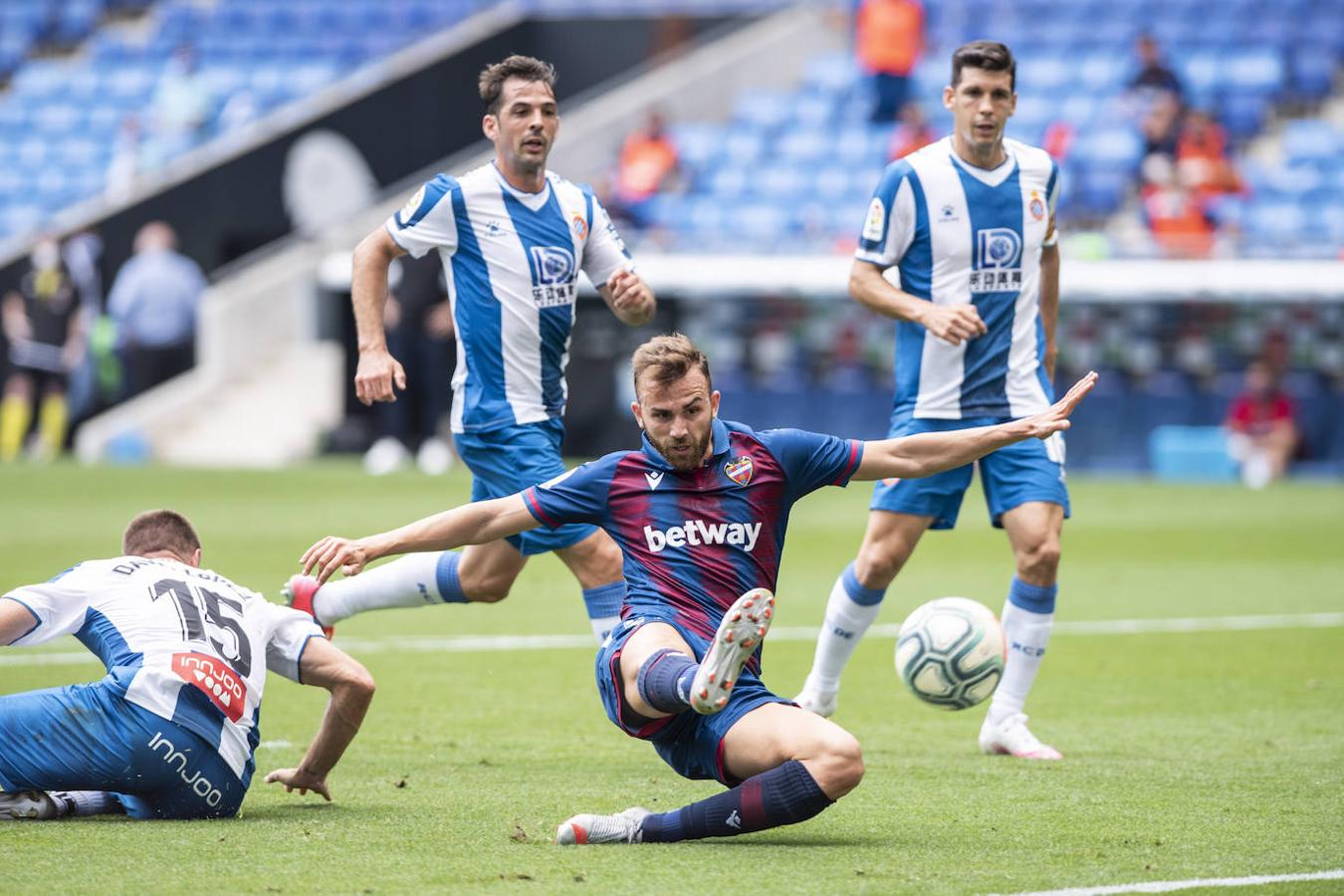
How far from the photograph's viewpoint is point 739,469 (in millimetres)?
5891

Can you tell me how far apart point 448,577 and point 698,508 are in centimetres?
209

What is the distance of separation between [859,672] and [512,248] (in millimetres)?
3248

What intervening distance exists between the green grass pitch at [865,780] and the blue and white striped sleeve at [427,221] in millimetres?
1885

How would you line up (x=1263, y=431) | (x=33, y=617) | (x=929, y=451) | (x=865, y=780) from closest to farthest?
1. (x=33, y=617)
2. (x=929, y=451)
3. (x=865, y=780)
4. (x=1263, y=431)

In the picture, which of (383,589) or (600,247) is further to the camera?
(600,247)

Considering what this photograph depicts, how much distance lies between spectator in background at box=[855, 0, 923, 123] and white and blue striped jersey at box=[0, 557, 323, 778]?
19.8 meters

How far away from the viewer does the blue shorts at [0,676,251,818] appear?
18.8ft

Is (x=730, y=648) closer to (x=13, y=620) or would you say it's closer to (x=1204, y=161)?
(x=13, y=620)

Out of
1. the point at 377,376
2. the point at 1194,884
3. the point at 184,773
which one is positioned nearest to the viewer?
the point at 1194,884

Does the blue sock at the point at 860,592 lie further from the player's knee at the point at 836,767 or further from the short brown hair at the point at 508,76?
the player's knee at the point at 836,767

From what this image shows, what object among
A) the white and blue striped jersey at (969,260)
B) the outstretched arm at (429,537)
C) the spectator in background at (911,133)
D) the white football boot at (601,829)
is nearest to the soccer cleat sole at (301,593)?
the outstretched arm at (429,537)

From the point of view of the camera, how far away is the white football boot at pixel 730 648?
16.9 feet

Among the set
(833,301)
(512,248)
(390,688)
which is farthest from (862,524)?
(512,248)

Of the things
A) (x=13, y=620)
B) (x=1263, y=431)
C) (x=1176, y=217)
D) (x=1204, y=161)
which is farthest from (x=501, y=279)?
(x=1204, y=161)
